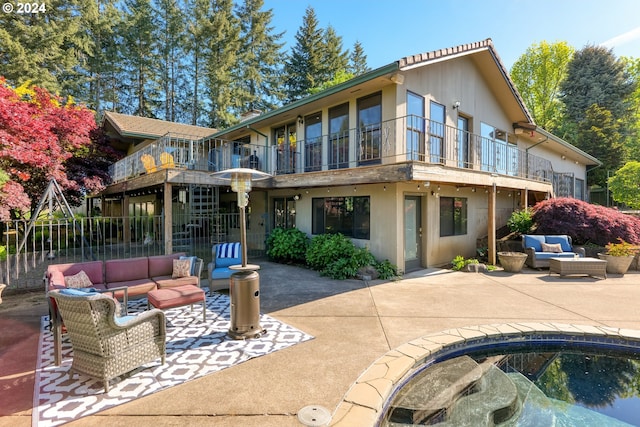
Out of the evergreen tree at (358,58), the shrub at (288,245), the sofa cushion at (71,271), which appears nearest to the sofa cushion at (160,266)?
the sofa cushion at (71,271)

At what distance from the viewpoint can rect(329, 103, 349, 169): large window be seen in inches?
380

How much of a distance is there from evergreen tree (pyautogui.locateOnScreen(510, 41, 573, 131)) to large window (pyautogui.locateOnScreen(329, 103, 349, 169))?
95.5 feet

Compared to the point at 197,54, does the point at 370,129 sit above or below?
below

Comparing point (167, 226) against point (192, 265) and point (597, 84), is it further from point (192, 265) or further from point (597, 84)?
point (597, 84)

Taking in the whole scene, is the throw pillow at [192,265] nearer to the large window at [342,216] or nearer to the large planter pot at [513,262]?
the large window at [342,216]

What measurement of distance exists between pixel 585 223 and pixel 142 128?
19923 mm

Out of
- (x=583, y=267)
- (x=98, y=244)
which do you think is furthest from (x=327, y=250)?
(x=98, y=244)

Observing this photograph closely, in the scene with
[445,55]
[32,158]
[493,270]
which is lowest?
[493,270]

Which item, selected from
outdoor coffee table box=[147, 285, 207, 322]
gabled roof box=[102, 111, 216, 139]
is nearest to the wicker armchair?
outdoor coffee table box=[147, 285, 207, 322]

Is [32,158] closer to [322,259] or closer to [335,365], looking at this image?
[322,259]

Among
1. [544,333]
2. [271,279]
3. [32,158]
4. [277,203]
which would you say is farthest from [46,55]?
[544,333]

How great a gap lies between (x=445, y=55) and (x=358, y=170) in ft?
14.5

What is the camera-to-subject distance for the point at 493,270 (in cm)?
940

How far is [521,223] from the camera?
1142 centimetres
